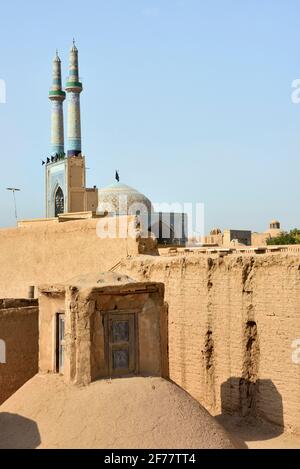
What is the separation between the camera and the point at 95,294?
893cm

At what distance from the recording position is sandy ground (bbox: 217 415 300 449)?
11.0m

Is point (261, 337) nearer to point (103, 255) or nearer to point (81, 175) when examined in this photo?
point (103, 255)

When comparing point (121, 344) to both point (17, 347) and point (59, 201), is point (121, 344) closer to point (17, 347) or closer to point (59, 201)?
point (17, 347)

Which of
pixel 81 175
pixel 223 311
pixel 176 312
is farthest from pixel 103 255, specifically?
pixel 81 175

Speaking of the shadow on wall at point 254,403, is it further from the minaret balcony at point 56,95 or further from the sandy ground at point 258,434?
the minaret balcony at point 56,95

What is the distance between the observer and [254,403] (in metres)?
12.3

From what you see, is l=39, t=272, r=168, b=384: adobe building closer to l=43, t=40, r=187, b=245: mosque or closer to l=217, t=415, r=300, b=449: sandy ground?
l=217, t=415, r=300, b=449: sandy ground

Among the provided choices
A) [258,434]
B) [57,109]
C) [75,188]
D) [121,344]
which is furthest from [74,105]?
[121,344]

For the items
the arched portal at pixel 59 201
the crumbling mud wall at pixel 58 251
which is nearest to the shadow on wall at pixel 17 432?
the crumbling mud wall at pixel 58 251

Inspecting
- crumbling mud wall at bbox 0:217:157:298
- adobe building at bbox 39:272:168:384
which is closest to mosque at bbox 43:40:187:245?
crumbling mud wall at bbox 0:217:157:298

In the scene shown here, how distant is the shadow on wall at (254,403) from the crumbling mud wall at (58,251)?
16.6 feet

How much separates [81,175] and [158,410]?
25210 mm

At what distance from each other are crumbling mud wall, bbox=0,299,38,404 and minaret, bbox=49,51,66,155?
23765mm

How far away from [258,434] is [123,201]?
18.8 m
